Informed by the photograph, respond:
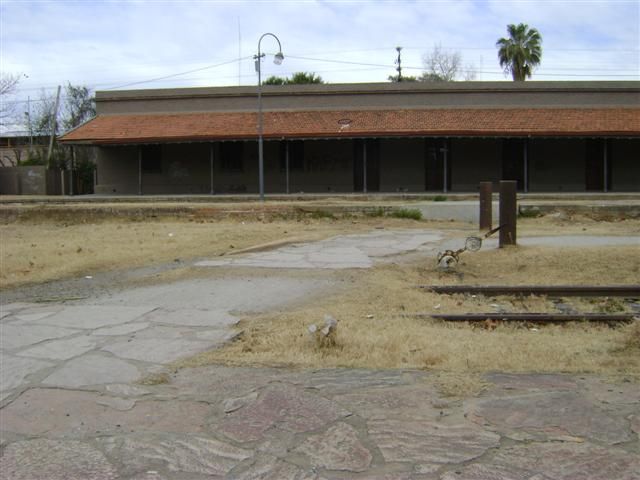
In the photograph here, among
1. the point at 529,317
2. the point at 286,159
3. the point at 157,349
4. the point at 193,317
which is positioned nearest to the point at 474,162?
the point at 286,159

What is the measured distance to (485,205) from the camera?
13.8m

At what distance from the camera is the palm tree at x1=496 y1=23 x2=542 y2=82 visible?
49.0 meters

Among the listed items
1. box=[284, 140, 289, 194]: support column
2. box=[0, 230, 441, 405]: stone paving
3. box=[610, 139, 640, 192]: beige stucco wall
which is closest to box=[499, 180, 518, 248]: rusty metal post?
box=[0, 230, 441, 405]: stone paving

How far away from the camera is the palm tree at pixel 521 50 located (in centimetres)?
4900

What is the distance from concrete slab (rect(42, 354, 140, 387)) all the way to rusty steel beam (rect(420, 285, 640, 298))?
4.23 m

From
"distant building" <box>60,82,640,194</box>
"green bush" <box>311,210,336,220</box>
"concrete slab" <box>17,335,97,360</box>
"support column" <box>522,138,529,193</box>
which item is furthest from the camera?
"distant building" <box>60,82,640,194</box>

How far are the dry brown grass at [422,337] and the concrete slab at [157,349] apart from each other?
227 mm

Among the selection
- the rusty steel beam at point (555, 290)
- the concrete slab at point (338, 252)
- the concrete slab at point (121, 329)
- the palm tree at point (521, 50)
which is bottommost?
the concrete slab at point (121, 329)

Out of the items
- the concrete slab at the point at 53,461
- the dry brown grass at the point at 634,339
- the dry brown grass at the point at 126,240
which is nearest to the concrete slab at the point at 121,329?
the concrete slab at the point at 53,461

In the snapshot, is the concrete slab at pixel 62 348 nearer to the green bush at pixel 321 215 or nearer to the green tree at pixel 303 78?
the green bush at pixel 321 215

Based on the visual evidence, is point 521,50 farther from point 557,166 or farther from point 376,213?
point 376,213

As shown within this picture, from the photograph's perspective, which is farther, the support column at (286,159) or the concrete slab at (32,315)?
the support column at (286,159)

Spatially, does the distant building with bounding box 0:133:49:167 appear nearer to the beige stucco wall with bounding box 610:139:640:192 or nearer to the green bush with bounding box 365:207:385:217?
the green bush with bounding box 365:207:385:217

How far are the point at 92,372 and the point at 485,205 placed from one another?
10400mm
